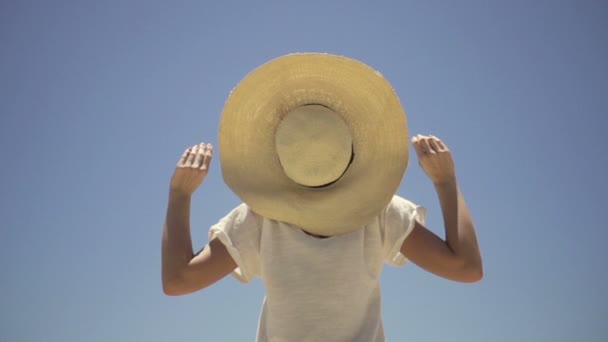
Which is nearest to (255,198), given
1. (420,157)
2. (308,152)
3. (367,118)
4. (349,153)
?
(308,152)

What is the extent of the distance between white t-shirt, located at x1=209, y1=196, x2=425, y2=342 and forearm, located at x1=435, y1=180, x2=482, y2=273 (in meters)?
0.14

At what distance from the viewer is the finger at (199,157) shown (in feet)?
9.44

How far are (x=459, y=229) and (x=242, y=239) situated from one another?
1057 mm

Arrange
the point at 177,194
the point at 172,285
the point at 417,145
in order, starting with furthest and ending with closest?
the point at 417,145 < the point at 177,194 < the point at 172,285

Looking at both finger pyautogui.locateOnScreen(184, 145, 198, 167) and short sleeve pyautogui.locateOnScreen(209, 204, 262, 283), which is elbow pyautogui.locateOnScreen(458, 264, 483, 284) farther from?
finger pyautogui.locateOnScreen(184, 145, 198, 167)

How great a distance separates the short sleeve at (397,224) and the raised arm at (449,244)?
4 centimetres

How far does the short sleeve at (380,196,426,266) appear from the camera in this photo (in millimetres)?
2684

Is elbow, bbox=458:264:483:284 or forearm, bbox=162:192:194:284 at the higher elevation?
forearm, bbox=162:192:194:284

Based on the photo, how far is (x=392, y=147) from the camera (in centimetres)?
261

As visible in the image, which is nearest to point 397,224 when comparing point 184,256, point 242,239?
point 242,239

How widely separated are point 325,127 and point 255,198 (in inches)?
18.4

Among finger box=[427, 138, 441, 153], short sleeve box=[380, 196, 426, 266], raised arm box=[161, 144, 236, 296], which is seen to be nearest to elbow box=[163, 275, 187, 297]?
raised arm box=[161, 144, 236, 296]

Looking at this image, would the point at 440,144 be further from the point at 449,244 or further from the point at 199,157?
the point at 199,157

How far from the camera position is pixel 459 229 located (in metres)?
2.71
